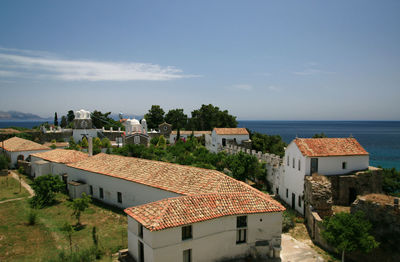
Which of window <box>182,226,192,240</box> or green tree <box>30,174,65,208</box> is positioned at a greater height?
window <box>182,226,192,240</box>

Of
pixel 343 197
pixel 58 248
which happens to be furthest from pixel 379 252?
pixel 58 248

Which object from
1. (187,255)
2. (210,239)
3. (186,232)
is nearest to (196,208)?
(186,232)

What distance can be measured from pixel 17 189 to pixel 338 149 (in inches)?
1280

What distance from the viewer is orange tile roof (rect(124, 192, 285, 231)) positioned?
13477 mm

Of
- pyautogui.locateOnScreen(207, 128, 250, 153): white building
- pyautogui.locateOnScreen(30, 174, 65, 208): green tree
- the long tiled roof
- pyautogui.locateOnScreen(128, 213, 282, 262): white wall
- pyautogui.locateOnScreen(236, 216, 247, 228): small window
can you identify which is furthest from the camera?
pyautogui.locateOnScreen(207, 128, 250, 153): white building

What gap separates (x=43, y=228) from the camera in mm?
19688

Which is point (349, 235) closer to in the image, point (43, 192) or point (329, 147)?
point (329, 147)

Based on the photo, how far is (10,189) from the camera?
29.3m

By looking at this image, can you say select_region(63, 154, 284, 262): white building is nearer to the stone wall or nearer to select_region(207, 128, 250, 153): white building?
the stone wall

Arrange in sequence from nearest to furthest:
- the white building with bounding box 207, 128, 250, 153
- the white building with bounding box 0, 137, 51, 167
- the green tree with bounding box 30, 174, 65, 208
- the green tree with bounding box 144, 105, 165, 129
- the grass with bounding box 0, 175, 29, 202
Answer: the green tree with bounding box 30, 174, 65, 208 < the grass with bounding box 0, 175, 29, 202 < the white building with bounding box 0, 137, 51, 167 < the white building with bounding box 207, 128, 250, 153 < the green tree with bounding box 144, 105, 165, 129

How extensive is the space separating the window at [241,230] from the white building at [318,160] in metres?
10.1

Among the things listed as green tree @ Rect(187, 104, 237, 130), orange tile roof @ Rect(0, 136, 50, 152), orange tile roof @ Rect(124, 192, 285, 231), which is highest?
green tree @ Rect(187, 104, 237, 130)

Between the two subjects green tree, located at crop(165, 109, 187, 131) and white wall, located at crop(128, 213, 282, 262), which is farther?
green tree, located at crop(165, 109, 187, 131)

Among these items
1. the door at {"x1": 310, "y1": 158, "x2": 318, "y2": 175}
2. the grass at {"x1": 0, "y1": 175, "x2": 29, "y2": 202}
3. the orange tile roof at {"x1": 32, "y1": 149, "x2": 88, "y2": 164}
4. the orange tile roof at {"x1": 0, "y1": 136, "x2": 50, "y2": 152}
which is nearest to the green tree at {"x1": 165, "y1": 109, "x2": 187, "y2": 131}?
the orange tile roof at {"x1": 0, "y1": 136, "x2": 50, "y2": 152}
